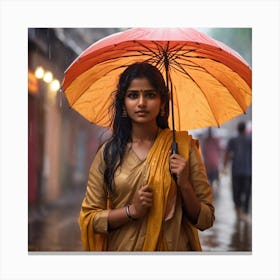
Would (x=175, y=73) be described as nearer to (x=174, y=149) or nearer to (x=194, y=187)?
(x=174, y=149)

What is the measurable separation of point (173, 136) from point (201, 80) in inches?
18.3

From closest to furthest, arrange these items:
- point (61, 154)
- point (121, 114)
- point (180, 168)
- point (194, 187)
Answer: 1. point (180, 168)
2. point (194, 187)
3. point (121, 114)
4. point (61, 154)

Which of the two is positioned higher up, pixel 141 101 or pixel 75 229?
pixel 141 101

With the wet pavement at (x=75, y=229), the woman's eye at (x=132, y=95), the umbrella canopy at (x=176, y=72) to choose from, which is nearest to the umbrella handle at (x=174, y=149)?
the umbrella canopy at (x=176, y=72)

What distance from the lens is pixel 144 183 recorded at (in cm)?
350

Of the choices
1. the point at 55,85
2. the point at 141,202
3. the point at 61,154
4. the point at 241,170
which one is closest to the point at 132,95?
the point at 141,202

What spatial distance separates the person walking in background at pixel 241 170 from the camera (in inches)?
169

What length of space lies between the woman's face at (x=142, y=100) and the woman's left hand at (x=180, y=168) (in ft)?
1.06

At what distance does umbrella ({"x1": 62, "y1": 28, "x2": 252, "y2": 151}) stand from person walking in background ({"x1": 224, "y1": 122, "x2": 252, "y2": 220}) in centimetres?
40

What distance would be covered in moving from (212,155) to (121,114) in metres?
0.96
